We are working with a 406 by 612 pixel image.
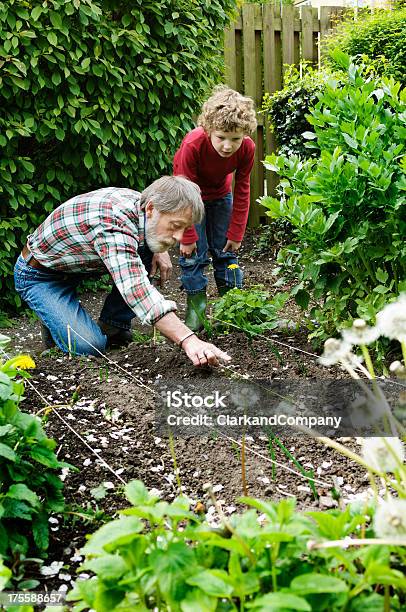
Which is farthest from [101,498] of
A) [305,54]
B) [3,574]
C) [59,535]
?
[305,54]

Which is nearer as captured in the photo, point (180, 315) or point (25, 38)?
point (25, 38)

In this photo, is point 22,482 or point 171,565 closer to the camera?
point 171,565

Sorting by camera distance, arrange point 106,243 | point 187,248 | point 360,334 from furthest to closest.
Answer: point 187,248 < point 106,243 < point 360,334

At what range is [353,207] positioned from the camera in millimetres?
2857

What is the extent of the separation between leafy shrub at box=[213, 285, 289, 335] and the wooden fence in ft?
12.3

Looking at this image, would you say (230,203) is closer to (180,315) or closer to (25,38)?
(180,315)

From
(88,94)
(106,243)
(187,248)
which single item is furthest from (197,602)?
(88,94)

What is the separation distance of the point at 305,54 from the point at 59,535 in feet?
22.3

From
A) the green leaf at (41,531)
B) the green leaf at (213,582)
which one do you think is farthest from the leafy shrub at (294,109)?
the green leaf at (213,582)

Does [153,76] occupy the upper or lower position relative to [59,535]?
upper

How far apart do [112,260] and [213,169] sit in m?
1.41

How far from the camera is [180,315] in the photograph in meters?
4.57

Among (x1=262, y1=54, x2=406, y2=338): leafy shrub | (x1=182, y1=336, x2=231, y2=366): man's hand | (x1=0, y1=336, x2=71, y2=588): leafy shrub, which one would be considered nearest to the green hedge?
(x1=262, y1=54, x2=406, y2=338): leafy shrub

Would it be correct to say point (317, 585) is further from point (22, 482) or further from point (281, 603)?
point (22, 482)
